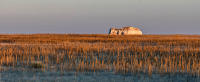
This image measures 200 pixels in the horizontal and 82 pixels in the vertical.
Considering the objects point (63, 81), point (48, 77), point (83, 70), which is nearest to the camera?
point (63, 81)

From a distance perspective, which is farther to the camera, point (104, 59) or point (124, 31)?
point (124, 31)

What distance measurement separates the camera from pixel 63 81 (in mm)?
9266

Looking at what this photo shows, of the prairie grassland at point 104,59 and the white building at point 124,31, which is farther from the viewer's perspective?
the white building at point 124,31

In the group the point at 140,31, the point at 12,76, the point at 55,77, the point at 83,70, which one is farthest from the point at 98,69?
the point at 140,31

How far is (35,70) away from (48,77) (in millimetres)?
1725

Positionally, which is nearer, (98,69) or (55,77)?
(55,77)

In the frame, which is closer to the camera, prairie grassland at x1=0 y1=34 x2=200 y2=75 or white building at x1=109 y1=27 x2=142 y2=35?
prairie grassland at x1=0 y1=34 x2=200 y2=75

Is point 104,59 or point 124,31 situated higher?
point 124,31

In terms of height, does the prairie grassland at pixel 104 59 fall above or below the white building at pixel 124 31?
below

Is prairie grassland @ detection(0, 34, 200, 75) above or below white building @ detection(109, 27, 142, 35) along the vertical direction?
below

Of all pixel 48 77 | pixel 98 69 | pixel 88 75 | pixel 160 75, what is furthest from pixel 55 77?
pixel 160 75

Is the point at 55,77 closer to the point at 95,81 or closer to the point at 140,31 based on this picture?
the point at 95,81

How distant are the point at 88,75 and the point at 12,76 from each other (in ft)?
8.94

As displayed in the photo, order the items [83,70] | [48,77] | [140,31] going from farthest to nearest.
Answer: [140,31] < [83,70] < [48,77]
